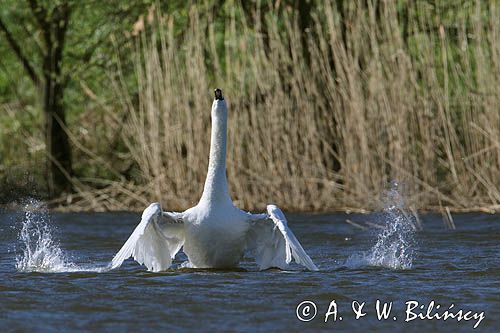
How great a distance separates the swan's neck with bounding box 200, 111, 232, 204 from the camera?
25.8 feet

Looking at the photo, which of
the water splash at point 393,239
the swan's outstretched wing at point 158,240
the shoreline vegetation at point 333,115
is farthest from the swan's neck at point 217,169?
the shoreline vegetation at point 333,115

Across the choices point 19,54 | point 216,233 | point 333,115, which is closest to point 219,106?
point 216,233

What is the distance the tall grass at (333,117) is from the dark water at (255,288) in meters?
1.64

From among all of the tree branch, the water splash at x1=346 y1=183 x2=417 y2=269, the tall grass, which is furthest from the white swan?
the tree branch

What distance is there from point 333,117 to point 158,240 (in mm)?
5311

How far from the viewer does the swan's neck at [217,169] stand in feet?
25.8

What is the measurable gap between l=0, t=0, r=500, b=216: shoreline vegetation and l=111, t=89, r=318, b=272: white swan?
163 inches

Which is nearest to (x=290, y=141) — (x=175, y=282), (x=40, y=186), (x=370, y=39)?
(x=370, y=39)

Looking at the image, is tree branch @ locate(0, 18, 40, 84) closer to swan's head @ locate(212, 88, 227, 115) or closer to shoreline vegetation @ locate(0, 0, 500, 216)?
shoreline vegetation @ locate(0, 0, 500, 216)

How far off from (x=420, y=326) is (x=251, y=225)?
2037mm

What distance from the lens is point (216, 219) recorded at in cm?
784

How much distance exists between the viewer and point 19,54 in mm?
16188

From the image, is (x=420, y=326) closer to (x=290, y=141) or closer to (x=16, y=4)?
(x=290, y=141)

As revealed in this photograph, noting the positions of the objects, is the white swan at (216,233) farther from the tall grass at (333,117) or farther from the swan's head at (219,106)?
the tall grass at (333,117)
